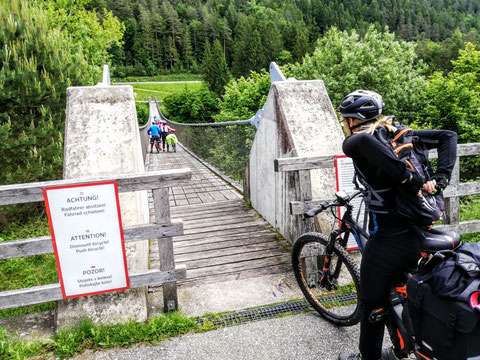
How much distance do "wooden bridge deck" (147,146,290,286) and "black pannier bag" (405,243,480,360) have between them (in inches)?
94.0

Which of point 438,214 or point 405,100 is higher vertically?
point 405,100

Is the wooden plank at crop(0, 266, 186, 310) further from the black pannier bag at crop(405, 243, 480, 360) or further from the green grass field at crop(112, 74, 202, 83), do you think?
the green grass field at crop(112, 74, 202, 83)

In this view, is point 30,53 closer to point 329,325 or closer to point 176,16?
point 329,325

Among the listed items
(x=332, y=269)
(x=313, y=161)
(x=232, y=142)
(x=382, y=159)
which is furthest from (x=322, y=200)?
(x=232, y=142)

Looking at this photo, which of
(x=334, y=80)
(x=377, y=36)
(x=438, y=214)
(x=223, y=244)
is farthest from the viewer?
(x=377, y=36)

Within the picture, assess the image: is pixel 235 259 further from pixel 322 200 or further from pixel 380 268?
pixel 380 268

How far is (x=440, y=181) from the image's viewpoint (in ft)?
7.17

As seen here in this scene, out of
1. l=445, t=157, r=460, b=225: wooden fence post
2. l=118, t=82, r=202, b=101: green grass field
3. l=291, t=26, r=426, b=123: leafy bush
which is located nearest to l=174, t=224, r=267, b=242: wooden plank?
l=445, t=157, r=460, b=225: wooden fence post

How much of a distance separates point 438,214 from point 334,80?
19.9 meters

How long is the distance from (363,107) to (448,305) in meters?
1.18

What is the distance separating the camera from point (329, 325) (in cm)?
312

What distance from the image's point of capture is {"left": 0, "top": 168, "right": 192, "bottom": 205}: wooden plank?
290 cm

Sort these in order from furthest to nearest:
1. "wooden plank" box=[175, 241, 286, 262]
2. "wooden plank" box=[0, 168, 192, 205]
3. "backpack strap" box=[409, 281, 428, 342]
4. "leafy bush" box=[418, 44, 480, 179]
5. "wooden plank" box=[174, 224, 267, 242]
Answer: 1. "leafy bush" box=[418, 44, 480, 179]
2. "wooden plank" box=[174, 224, 267, 242]
3. "wooden plank" box=[175, 241, 286, 262]
4. "wooden plank" box=[0, 168, 192, 205]
5. "backpack strap" box=[409, 281, 428, 342]

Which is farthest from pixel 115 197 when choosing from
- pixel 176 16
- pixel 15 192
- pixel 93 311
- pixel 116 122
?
pixel 176 16
